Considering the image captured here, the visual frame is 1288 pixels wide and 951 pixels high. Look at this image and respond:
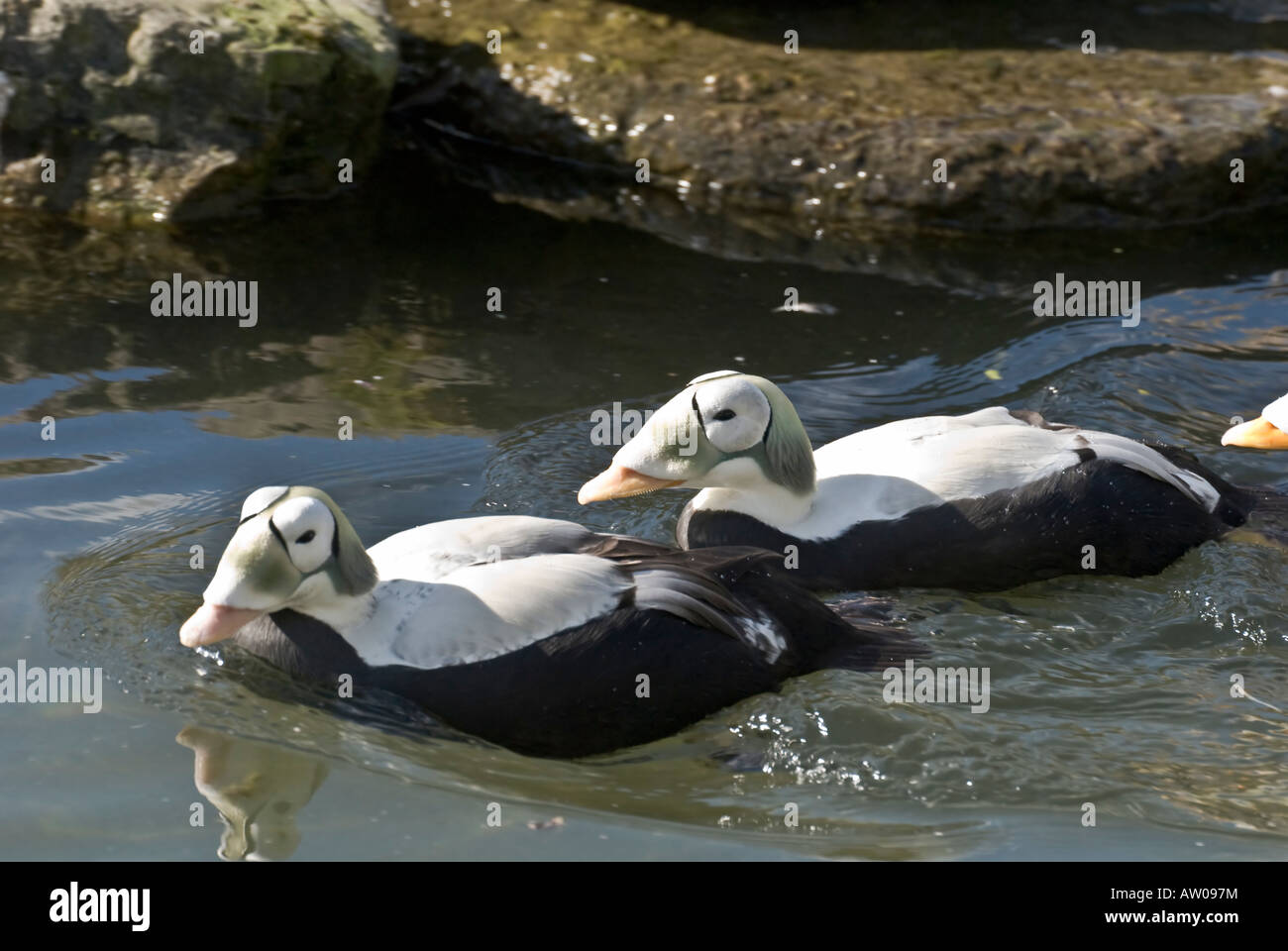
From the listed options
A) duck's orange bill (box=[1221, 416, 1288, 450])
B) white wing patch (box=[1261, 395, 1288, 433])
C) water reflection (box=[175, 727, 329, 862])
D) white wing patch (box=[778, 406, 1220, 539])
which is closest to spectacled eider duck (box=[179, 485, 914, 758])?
water reflection (box=[175, 727, 329, 862])

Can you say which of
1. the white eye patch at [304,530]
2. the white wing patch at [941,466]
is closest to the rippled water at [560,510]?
the white wing patch at [941,466]

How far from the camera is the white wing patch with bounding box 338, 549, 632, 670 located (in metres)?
4.04

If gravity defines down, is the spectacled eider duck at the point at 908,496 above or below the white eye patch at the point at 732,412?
below

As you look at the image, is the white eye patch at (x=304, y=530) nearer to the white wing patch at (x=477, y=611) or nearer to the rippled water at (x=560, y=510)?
the white wing patch at (x=477, y=611)

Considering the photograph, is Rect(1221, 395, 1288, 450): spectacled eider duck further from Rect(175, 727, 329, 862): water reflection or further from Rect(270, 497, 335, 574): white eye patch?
Rect(175, 727, 329, 862): water reflection

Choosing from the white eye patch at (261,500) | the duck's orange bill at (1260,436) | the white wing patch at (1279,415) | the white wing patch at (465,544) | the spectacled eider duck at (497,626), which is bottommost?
the spectacled eider duck at (497,626)

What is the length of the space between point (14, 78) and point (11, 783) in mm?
5046

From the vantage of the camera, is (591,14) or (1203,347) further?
(591,14)

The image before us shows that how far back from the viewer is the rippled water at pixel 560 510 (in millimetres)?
3854

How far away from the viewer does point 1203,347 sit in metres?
6.87

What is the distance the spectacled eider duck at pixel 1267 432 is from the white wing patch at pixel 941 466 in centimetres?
22

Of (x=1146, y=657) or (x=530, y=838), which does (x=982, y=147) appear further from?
(x=530, y=838)

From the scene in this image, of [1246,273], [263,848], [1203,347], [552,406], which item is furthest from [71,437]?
[1246,273]

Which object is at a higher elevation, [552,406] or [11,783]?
[552,406]
